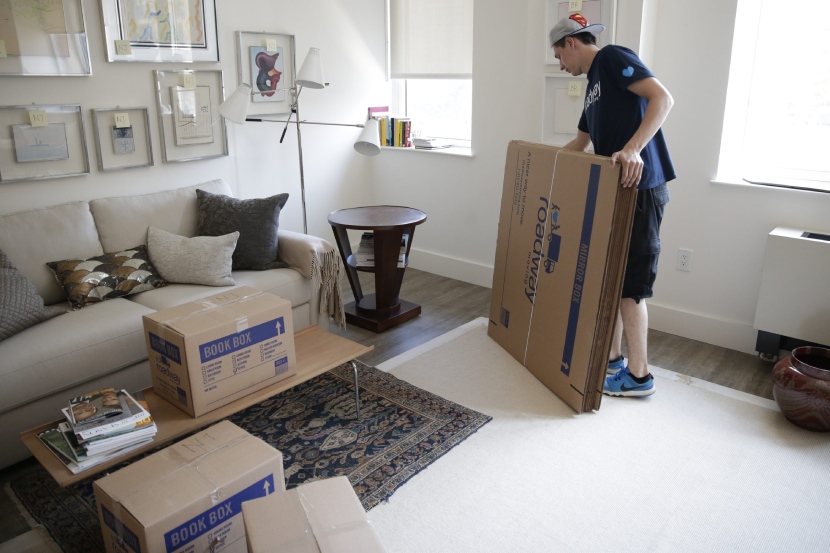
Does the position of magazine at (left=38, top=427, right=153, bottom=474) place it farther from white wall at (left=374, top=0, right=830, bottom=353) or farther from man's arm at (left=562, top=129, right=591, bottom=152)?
white wall at (left=374, top=0, right=830, bottom=353)

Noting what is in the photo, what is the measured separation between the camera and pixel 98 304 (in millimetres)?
2867

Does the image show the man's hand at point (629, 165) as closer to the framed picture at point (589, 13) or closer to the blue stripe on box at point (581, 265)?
the blue stripe on box at point (581, 265)

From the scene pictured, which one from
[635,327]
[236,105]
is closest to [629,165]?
[635,327]

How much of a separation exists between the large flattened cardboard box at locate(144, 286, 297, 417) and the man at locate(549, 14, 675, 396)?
4.67 ft

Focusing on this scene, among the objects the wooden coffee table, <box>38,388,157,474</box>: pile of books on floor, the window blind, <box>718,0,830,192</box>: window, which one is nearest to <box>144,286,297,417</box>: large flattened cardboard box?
the wooden coffee table

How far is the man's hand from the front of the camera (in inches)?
95.0

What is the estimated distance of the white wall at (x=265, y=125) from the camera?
10.3 feet

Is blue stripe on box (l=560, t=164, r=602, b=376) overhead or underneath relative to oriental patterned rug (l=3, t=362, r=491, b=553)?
overhead

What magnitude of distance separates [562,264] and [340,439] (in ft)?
3.99

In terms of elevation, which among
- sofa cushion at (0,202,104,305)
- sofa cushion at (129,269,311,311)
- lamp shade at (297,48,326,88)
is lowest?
sofa cushion at (129,269,311,311)

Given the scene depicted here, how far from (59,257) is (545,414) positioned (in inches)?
91.6

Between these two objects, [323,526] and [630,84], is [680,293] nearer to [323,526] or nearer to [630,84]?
[630,84]

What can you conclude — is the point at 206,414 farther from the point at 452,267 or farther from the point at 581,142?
the point at 452,267

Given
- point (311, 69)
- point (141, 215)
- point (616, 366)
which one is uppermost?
point (311, 69)
